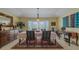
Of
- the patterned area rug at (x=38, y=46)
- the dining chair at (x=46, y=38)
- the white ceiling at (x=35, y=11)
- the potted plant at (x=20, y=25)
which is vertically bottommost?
the patterned area rug at (x=38, y=46)

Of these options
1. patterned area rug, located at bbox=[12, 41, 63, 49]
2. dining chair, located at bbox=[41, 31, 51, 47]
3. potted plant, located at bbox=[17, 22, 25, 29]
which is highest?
potted plant, located at bbox=[17, 22, 25, 29]

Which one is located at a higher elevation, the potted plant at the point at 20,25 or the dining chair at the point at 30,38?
the potted plant at the point at 20,25

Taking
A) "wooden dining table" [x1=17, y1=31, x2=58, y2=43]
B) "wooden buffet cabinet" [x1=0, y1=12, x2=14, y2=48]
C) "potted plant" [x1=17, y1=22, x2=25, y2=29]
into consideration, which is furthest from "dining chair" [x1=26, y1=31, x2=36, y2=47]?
"wooden buffet cabinet" [x1=0, y1=12, x2=14, y2=48]

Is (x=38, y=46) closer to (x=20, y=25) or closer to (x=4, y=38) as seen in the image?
(x=20, y=25)

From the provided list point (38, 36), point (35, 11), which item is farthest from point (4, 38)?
point (35, 11)

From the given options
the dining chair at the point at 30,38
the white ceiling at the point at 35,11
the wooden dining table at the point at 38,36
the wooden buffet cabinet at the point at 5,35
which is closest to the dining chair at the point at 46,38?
the wooden dining table at the point at 38,36

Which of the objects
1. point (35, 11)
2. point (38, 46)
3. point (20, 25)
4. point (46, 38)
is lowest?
point (38, 46)

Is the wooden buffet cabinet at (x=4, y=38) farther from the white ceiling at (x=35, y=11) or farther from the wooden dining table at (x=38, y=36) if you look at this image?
the white ceiling at (x=35, y=11)

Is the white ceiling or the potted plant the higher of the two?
the white ceiling

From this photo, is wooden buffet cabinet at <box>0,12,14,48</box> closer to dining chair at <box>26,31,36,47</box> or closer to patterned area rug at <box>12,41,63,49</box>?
patterned area rug at <box>12,41,63,49</box>
